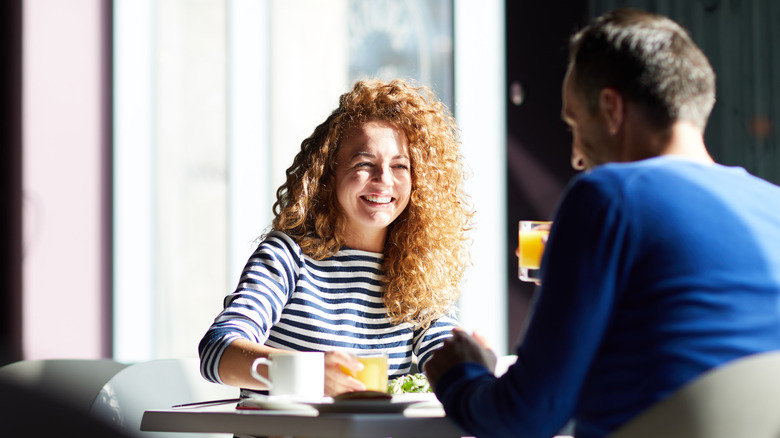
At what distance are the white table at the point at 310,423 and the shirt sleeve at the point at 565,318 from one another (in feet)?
0.33

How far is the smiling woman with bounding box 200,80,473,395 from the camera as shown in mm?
1716

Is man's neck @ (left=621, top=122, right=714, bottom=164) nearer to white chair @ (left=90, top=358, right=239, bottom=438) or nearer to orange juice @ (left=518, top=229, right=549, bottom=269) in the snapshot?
orange juice @ (left=518, top=229, right=549, bottom=269)

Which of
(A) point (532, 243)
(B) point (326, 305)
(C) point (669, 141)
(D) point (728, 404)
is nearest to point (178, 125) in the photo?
(B) point (326, 305)

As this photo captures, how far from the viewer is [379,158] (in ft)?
6.04

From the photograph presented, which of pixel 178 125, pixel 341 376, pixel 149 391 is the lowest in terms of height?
pixel 149 391

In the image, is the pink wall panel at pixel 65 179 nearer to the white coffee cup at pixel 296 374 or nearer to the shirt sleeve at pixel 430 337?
the shirt sleeve at pixel 430 337

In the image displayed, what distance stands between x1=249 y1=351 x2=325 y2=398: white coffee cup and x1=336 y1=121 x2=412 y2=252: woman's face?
26.0 inches

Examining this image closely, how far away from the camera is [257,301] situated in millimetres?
1583

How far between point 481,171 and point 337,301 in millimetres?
2156

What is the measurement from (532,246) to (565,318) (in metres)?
0.60

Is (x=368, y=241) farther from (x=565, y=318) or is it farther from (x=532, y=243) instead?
(x=565, y=318)

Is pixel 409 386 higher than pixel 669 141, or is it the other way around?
pixel 669 141

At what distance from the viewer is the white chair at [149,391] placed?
1548 mm

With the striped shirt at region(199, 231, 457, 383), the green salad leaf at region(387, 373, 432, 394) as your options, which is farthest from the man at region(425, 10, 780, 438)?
the striped shirt at region(199, 231, 457, 383)
